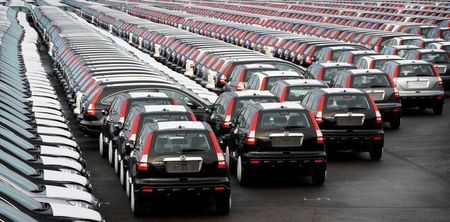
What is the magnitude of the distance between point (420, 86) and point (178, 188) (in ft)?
46.8

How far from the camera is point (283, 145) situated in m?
18.8

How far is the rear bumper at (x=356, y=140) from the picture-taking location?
70.7 feet

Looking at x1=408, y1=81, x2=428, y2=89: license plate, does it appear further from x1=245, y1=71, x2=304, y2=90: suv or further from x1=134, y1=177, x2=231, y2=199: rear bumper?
x1=134, y1=177, x2=231, y2=199: rear bumper

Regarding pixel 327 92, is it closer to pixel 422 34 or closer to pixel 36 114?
pixel 36 114

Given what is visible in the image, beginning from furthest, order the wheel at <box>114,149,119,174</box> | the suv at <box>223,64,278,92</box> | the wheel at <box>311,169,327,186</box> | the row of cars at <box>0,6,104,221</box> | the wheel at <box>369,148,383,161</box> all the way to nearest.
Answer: the suv at <box>223,64,278,92</box> < the wheel at <box>369,148,383,161</box> < the wheel at <box>114,149,119,174</box> < the wheel at <box>311,169,327,186</box> < the row of cars at <box>0,6,104,221</box>

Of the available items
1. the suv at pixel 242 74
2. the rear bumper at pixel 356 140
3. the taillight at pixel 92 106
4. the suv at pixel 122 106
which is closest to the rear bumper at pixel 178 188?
the suv at pixel 122 106

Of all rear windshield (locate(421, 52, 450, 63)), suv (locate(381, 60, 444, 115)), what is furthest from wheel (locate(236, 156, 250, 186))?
rear windshield (locate(421, 52, 450, 63))

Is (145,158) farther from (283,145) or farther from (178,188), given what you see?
(283,145)

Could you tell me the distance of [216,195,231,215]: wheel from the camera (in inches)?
643

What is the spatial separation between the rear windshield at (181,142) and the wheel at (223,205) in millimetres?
751

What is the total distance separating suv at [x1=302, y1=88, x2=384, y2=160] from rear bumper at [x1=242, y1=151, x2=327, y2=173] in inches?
117

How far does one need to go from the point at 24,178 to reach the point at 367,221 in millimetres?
4950

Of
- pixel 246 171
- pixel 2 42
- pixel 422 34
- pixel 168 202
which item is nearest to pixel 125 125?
pixel 246 171

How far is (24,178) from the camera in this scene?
13.9 metres
